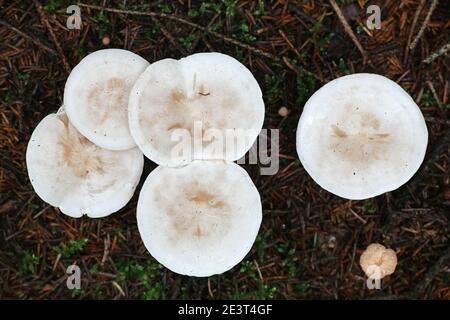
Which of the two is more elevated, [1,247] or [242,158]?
[242,158]

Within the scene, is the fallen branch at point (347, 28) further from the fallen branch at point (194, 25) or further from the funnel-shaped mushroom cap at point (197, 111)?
the funnel-shaped mushroom cap at point (197, 111)

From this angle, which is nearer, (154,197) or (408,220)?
(154,197)

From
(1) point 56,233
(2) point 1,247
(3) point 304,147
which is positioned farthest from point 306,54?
(2) point 1,247

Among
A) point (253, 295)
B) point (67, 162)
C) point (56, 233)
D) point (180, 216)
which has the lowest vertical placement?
point (253, 295)

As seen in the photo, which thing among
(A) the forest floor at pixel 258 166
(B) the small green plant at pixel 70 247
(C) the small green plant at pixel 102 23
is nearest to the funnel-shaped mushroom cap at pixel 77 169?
(A) the forest floor at pixel 258 166

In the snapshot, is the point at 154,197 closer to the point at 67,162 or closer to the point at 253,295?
the point at 67,162

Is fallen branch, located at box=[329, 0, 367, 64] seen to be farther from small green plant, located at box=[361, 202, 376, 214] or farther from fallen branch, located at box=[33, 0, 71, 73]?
fallen branch, located at box=[33, 0, 71, 73]
